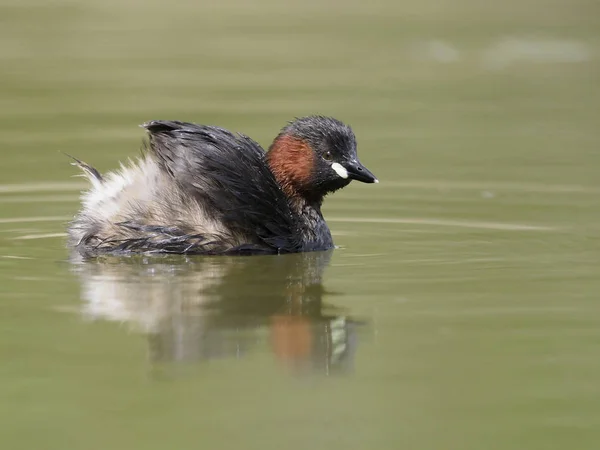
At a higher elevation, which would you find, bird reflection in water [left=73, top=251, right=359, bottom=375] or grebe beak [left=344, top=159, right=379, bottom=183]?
grebe beak [left=344, top=159, right=379, bottom=183]

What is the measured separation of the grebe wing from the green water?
20cm

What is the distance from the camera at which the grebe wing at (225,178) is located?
23.6ft

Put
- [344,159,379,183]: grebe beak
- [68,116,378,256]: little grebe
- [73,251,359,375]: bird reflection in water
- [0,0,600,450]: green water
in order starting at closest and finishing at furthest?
[0,0,600,450]: green water
[73,251,359,375]: bird reflection in water
[68,116,378,256]: little grebe
[344,159,379,183]: grebe beak

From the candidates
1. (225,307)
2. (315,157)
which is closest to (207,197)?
(315,157)

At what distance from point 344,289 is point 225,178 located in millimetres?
1099

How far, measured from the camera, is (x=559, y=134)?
453 inches

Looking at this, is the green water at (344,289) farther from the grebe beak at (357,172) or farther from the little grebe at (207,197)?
the grebe beak at (357,172)

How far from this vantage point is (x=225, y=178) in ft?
23.6

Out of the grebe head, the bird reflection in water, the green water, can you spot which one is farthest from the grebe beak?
the bird reflection in water

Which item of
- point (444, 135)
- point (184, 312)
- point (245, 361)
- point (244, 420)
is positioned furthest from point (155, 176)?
point (444, 135)

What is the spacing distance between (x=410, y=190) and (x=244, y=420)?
4808 millimetres

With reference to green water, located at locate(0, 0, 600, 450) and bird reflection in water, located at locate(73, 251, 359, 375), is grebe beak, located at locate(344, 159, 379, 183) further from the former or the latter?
bird reflection in water, located at locate(73, 251, 359, 375)

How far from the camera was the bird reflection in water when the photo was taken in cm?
539

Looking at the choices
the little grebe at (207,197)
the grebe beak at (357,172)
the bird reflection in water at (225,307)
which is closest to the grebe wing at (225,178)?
the little grebe at (207,197)
